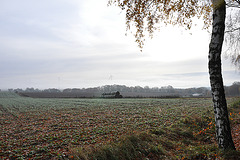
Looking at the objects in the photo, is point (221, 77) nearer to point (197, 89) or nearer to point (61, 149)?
point (61, 149)

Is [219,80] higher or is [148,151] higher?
[219,80]

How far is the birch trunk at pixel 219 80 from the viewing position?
223 inches

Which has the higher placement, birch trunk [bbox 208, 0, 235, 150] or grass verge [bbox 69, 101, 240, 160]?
birch trunk [bbox 208, 0, 235, 150]

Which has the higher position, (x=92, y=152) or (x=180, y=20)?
(x=180, y=20)

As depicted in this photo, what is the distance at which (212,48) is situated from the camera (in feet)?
19.2

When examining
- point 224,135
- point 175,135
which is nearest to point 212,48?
point 224,135

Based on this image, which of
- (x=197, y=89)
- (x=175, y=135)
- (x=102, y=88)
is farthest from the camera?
(x=197, y=89)

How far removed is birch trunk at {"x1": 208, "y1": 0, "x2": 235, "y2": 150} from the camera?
18.5 feet

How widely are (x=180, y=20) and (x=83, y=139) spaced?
26.6 feet

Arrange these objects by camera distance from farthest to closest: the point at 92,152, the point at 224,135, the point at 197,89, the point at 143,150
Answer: the point at 197,89
the point at 143,150
the point at 92,152
the point at 224,135

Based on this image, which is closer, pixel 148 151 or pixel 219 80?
pixel 219 80

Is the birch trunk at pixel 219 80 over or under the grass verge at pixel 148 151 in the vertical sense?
over

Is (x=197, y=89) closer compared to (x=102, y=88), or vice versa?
(x=102, y=88)

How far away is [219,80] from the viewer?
573cm
